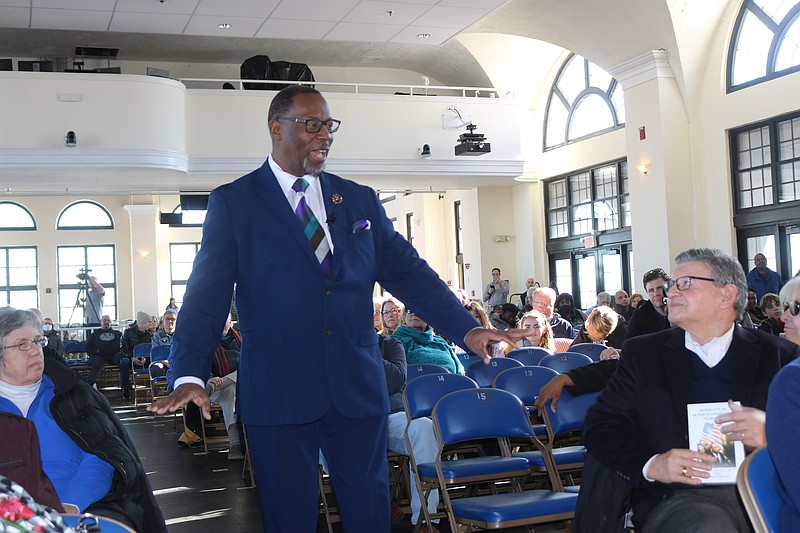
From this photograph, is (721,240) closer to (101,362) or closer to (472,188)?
(472,188)

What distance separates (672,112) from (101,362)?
9.98 m

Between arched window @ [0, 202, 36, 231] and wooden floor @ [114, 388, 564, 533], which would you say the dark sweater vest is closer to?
wooden floor @ [114, 388, 564, 533]

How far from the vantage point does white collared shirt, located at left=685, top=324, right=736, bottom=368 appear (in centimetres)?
300

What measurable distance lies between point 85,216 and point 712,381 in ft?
82.9

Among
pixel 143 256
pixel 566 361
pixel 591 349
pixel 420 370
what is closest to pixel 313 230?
pixel 420 370

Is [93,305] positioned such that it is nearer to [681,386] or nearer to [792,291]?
[792,291]

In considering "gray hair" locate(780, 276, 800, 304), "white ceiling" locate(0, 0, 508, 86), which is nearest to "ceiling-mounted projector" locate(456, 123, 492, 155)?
"white ceiling" locate(0, 0, 508, 86)

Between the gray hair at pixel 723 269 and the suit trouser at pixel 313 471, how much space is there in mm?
1267

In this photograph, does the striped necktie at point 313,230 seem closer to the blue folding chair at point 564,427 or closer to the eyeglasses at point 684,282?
the eyeglasses at point 684,282

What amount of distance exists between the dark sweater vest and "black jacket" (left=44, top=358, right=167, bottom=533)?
6.36ft

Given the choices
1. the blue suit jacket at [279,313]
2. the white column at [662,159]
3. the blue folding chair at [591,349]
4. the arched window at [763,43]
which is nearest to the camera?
the blue suit jacket at [279,313]

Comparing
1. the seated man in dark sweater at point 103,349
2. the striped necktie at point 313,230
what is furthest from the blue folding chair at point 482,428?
the seated man in dark sweater at point 103,349

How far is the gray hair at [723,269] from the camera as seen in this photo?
308cm

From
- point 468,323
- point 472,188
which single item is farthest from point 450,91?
point 468,323
